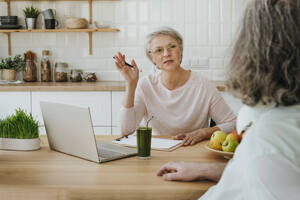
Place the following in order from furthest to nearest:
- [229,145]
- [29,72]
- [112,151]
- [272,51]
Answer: [29,72]
[112,151]
[229,145]
[272,51]

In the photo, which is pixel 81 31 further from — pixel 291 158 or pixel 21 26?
pixel 291 158

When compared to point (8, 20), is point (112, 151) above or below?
below

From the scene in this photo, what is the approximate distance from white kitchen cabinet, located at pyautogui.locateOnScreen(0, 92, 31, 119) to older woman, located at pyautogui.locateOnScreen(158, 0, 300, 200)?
279 centimetres

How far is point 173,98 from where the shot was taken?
2.47 m

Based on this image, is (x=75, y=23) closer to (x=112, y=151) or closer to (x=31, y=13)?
(x=31, y=13)

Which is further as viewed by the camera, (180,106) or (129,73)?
(180,106)

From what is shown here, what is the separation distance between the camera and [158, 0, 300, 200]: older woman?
818 mm

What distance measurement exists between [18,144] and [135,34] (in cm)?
254

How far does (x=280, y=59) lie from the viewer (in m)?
0.86

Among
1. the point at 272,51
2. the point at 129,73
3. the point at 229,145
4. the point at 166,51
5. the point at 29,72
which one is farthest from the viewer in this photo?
the point at 29,72

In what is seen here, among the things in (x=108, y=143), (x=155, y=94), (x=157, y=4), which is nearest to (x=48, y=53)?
(x=157, y=4)

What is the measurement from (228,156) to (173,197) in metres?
0.45

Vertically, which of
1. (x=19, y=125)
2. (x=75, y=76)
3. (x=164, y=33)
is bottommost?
(x=19, y=125)

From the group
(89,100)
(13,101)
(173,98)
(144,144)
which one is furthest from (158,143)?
(13,101)
